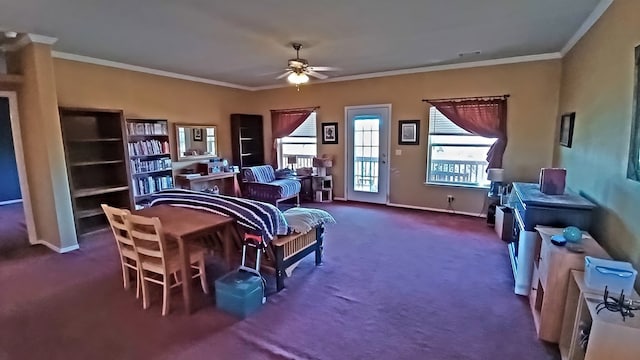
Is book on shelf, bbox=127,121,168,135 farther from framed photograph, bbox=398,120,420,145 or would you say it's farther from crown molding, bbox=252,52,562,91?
framed photograph, bbox=398,120,420,145

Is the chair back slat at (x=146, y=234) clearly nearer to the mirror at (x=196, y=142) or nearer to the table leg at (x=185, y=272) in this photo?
the table leg at (x=185, y=272)

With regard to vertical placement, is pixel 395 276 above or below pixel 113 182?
below

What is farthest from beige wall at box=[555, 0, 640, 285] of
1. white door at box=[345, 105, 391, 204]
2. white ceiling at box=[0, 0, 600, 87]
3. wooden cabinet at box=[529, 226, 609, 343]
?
white door at box=[345, 105, 391, 204]

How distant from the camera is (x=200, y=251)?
9.71 ft

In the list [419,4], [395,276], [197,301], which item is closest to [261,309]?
[197,301]

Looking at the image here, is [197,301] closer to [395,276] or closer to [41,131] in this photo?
[395,276]

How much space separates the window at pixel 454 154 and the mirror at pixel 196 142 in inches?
174

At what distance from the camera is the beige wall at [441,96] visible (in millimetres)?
4953

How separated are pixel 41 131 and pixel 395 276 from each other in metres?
4.60

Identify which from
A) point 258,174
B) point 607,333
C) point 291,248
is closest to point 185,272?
point 291,248

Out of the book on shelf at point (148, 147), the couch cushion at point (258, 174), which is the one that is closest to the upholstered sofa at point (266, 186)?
the couch cushion at point (258, 174)

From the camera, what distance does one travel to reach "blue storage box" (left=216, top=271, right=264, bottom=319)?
8.74ft

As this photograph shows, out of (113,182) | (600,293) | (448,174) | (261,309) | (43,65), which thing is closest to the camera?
(600,293)

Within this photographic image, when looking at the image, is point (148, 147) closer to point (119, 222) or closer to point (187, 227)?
point (119, 222)
